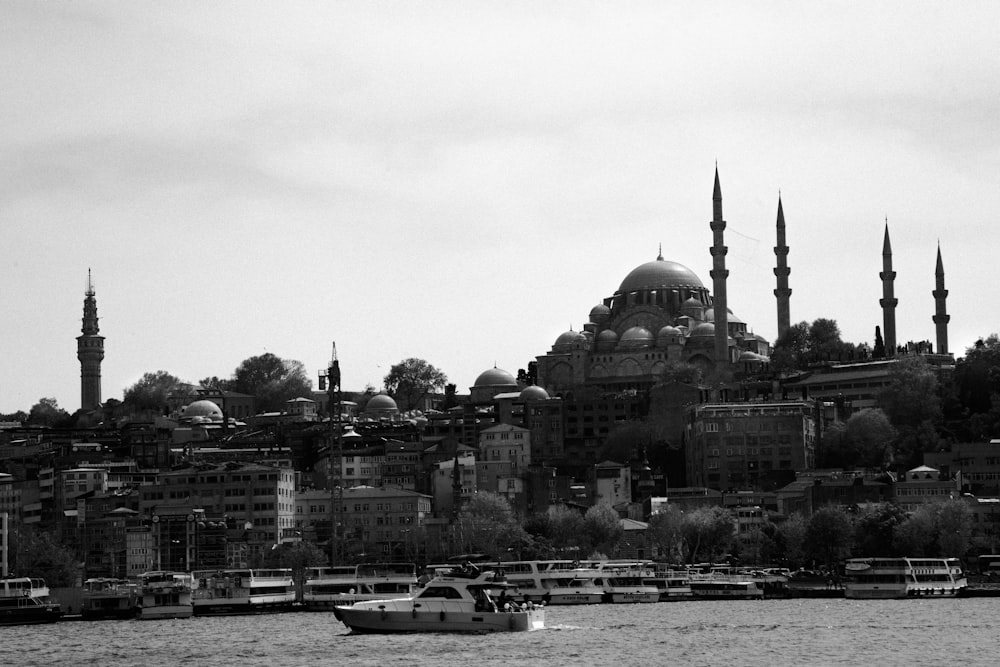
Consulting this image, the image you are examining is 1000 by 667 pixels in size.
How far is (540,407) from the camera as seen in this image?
143 m

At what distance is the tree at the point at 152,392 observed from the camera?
181125 mm

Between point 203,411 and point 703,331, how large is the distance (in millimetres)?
38365

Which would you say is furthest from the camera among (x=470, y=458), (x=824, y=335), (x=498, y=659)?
(x=824, y=335)

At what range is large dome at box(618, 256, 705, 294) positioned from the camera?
169250 mm

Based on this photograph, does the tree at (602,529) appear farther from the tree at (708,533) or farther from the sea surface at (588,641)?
the sea surface at (588,641)

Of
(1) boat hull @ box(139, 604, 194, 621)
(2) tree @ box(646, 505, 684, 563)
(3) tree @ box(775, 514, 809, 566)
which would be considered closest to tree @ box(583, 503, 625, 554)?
(2) tree @ box(646, 505, 684, 563)

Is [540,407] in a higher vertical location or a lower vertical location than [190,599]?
higher

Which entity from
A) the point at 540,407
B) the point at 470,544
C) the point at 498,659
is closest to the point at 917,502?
the point at 470,544

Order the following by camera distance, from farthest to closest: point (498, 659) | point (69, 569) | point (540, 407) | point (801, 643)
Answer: point (540, 407) → point (69, 569) → point (801, 643) → point (498, 659)

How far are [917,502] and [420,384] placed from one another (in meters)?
72.7

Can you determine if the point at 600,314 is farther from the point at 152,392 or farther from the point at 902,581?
the point at 902,581

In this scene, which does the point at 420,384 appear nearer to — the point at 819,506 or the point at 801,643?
the point at 819,506

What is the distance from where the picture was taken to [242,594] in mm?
88500

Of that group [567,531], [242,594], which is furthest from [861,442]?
[242,594]
